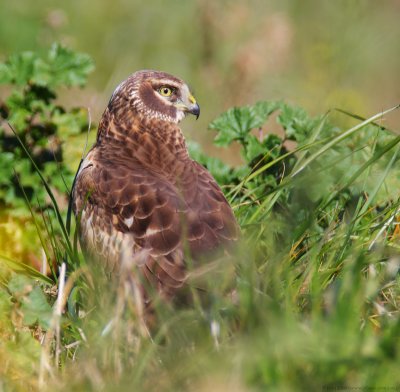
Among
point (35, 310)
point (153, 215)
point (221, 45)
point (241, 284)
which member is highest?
point (221, 45)

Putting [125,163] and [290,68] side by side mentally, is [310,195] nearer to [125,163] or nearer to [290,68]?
[125,163]

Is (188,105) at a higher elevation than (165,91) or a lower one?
lower

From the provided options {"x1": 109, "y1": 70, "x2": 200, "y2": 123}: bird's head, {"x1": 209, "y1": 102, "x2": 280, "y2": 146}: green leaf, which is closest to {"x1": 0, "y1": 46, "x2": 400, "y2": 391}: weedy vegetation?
{"x1": 209, "y1": 102, "x2": 280, "y2": 146}: green leaf

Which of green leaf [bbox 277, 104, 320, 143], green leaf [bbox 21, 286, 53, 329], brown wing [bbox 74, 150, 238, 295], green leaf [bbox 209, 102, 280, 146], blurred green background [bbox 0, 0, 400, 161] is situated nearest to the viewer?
green leaf [bbox 21, 286, 53, 329]

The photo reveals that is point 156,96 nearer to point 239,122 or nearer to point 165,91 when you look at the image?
point 165,91

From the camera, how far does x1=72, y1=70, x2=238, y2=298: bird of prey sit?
4.27m

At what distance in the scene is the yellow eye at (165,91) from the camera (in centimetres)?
548

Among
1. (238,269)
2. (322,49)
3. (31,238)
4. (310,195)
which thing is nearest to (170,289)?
(238,269)

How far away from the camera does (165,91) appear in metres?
5.49

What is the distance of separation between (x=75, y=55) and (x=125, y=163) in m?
1.31

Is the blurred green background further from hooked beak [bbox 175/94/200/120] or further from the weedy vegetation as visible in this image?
hooked beak [bbox 175/94/200/120]

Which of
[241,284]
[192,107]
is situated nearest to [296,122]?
[192,107]

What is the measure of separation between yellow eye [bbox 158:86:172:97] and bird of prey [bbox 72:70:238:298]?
0.09 meters

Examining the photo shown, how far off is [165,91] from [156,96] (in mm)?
87
